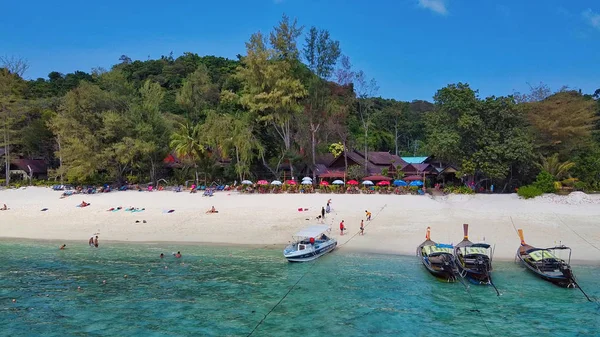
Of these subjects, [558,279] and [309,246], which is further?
[309,246]

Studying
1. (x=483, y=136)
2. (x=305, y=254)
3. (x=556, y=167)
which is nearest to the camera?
(x=305, y=254)

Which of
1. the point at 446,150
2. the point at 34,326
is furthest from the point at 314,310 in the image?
the point at 446,150

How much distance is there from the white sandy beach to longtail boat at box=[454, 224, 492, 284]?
2.81m

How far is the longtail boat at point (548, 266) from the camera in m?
20.2

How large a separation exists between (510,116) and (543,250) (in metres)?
22.8

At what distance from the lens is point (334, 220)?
33.1 meters

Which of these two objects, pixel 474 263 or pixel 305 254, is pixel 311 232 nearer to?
pixel 305 254

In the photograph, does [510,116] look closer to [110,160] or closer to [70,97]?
[110,160]

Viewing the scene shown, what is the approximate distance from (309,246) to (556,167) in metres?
29.2

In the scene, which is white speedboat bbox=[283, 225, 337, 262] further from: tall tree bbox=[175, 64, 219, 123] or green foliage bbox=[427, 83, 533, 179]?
tall tree bbox=[175, 64, 219, 123]

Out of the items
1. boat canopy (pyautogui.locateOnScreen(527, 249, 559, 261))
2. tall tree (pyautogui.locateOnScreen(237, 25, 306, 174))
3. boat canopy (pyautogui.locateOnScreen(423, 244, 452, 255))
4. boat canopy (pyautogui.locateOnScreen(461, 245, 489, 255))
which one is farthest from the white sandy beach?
tall tree (pyautogui.locateOnScreen(237, 25, 306, 174))

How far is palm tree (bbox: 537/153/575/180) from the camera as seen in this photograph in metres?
40.8

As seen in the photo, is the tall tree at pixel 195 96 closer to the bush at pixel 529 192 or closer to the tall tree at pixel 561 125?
the tall tree at pixel 561 125

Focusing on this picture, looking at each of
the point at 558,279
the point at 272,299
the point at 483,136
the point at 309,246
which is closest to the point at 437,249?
the point at 558,279
